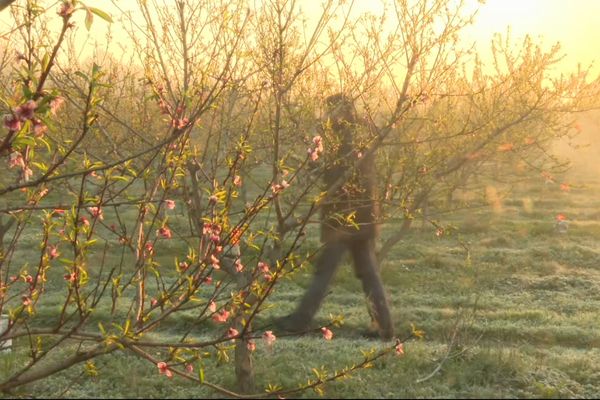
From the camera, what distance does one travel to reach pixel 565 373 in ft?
25.1

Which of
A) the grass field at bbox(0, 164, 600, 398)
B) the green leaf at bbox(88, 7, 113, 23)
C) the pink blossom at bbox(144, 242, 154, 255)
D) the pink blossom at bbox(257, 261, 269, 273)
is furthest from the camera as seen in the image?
the grass field at bbox(0, 164, 600, 398)

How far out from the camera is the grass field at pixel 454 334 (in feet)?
24.1

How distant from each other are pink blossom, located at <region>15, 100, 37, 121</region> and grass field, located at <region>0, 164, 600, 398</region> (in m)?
2.09

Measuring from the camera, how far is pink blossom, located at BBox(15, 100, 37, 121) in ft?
6.77

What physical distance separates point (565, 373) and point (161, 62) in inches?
241

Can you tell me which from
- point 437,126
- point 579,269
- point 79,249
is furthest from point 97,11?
point 579,269

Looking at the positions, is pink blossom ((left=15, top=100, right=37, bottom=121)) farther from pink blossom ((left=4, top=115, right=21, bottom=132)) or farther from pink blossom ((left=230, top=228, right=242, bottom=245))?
pink blossom ((left=230, top=228, right=242, bottom=245))

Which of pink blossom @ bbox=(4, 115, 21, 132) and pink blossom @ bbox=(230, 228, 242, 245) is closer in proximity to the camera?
pink blossom @ bbox=(4, 115, 21, 132)

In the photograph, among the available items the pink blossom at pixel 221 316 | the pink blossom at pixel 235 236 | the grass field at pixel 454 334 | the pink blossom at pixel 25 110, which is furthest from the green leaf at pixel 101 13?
the grass field at pixel 454 334

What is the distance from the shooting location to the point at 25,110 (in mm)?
2074

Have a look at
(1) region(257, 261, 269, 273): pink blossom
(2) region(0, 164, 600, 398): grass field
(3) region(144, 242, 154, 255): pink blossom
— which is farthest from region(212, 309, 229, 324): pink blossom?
(2) region(0, 164, 600, 398): grass field

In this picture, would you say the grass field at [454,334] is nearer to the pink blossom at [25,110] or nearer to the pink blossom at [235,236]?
the pink blossom at [235,236]

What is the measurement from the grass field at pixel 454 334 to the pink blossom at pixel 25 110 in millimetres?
2087

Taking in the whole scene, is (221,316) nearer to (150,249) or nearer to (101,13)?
(150,249)
